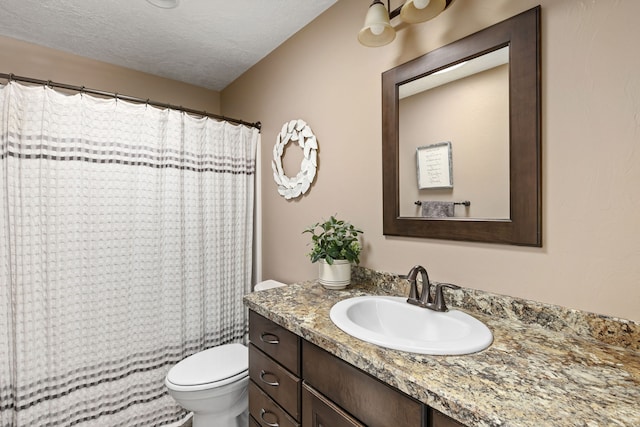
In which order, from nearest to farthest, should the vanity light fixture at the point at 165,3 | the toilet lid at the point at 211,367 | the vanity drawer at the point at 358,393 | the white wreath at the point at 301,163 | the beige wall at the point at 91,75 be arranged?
1. the vanity drawer at the point at 358,393
2. the toilet lid at the point at 211,367
3. the vanity light fixture at the point at 165,3
4. the white wreath at the point at 301,163
5. the beige wall at the point at 91,75

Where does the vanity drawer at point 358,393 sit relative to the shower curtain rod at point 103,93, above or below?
→ below

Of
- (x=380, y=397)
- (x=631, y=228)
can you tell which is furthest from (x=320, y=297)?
(x=631, y=228)

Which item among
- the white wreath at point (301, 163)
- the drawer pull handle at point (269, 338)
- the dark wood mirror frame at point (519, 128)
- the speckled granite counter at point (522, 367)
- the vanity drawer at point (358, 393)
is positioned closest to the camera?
the speckled granite counter at point (522, 367)

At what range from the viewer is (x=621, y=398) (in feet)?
2.02

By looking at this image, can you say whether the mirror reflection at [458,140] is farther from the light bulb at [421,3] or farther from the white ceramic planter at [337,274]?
the white ceramic planter at [337,274]

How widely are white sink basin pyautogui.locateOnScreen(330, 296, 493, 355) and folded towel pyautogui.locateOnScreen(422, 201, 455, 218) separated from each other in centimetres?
38

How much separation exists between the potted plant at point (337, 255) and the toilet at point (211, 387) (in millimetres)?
730

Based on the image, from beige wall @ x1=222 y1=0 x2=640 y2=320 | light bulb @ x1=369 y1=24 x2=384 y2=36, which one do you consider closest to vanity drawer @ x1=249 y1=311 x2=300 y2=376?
beige wall @ x1=222 y1=0 x2=640 y2=320

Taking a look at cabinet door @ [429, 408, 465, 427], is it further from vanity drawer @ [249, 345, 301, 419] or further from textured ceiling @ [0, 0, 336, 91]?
textured ceiling @ [0, 0, 336, 91]

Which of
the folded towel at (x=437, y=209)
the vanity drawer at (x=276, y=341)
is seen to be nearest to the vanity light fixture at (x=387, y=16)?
the folded towel at (x=437, y=209)

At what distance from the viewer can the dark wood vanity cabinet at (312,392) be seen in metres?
0.75

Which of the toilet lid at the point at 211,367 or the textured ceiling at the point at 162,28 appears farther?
the textured ceiling at the point at 162,28

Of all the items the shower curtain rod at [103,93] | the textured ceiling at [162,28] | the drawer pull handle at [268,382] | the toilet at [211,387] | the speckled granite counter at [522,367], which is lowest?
the toilet at [211,387]

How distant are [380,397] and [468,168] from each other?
2.82 ft
